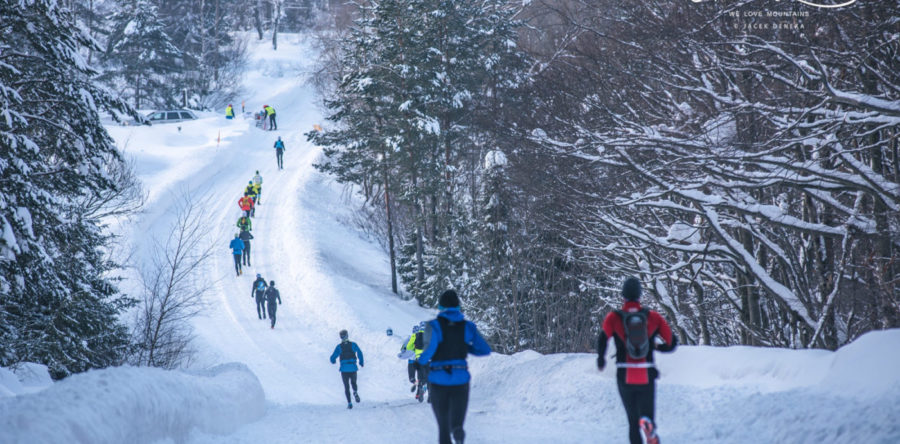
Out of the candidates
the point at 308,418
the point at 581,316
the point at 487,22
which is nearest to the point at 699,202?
the point at 308,418

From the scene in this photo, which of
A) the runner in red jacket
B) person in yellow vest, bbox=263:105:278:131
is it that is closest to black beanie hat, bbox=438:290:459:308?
the runner in red jacket

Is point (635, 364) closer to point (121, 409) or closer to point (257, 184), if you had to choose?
point (121, 409)

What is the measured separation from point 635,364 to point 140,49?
185ft

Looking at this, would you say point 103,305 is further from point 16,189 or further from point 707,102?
point 707,102

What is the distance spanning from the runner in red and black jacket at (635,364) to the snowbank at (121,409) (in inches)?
184

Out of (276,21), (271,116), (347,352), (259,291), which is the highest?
(276,21)

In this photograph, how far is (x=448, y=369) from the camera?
19.5 ft

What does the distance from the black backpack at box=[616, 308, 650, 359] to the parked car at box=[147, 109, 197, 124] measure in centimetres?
5302

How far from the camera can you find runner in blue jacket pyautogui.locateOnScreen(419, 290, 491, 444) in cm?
593

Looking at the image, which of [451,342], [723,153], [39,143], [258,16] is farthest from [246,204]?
[258,16]

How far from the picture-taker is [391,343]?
74.7 ft

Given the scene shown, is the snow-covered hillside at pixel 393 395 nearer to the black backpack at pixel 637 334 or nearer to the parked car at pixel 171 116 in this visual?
the black backpack at pixel 637 334

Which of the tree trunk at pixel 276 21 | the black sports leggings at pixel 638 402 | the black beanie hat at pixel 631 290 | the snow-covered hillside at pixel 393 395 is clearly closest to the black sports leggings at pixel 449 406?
the black sports leggings at pixel 638 402

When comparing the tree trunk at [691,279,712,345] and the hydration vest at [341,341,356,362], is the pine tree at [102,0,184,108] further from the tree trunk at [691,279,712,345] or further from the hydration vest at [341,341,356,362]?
the tree trunk at [691,279,712,345]
